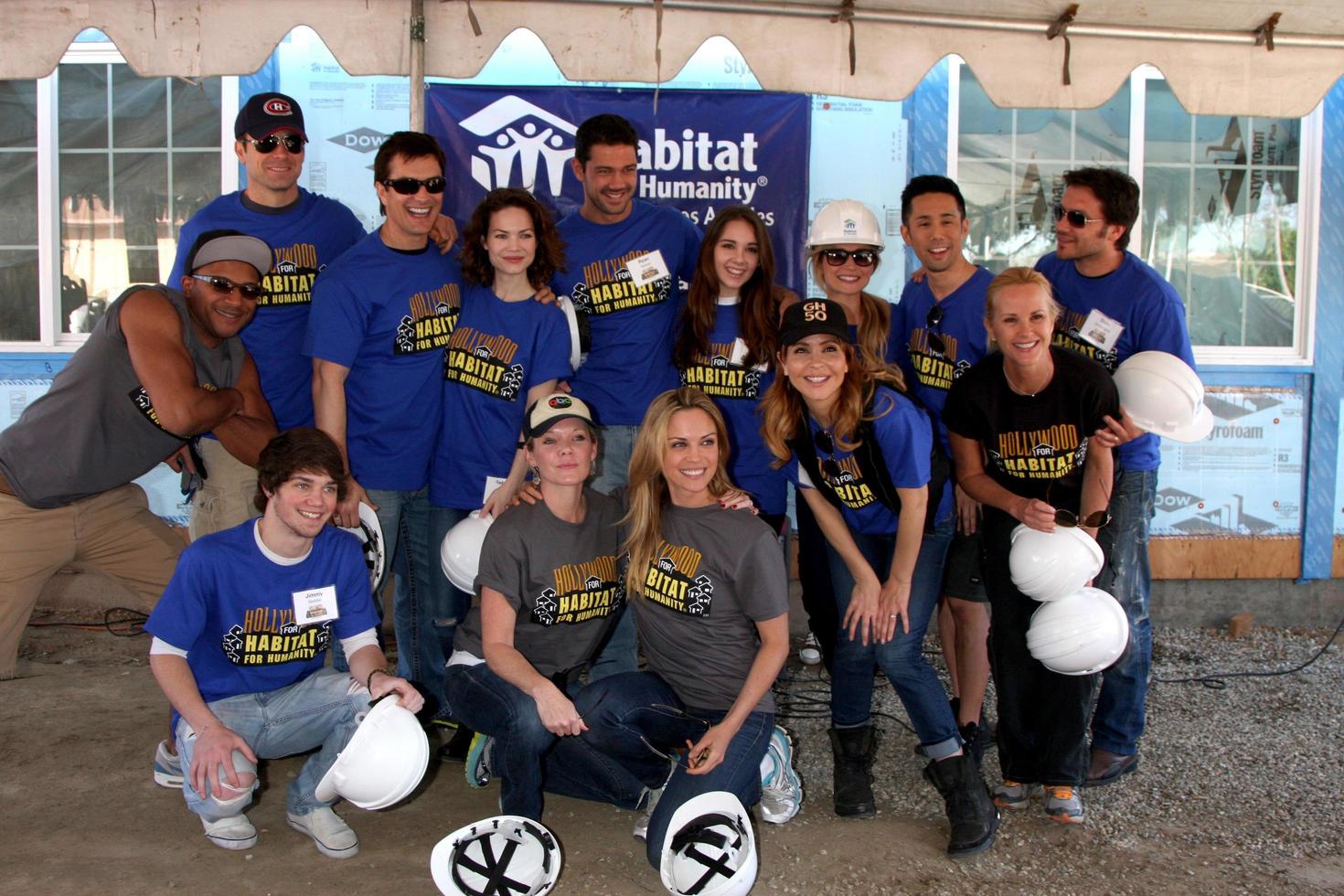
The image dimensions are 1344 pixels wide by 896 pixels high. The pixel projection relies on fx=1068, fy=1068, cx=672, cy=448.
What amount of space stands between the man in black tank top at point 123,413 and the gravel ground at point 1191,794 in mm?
2372

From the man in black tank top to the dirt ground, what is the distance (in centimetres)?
57

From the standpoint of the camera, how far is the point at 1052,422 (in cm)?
333

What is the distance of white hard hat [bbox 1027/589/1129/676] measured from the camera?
321 centimetres

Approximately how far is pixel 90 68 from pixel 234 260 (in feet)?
10.8

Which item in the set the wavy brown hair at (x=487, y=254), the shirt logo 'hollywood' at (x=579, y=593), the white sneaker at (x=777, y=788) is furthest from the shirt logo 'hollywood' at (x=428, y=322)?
the white sneaker at (x=777, y=788)

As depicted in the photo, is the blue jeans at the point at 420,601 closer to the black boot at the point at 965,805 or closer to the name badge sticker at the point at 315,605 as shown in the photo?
the name badge sticker at the point at 315,605

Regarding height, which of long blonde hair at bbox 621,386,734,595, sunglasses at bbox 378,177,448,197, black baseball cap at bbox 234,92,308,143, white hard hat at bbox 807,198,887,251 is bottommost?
long blonde hair at bbox 621,386,734,595

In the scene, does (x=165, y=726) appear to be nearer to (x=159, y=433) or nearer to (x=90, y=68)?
(x=159, y=433)

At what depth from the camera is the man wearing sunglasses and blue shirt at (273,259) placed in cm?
380

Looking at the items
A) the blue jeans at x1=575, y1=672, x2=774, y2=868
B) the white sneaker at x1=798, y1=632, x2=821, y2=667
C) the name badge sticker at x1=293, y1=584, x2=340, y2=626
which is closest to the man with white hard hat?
the name badge sticker at x1=293, y1=584, x2=340, y2=626

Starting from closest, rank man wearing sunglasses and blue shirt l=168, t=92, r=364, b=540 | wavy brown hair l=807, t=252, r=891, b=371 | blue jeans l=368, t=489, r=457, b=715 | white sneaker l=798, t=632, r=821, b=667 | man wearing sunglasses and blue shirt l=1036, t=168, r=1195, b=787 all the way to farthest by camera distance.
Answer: man wearing sunglasses and blue shirt l=1036, t=168, r=1195, b=787 → wavy brown hair l=807, t=252, r=891, b=371 → man wearing sunglasses and blue shirt l=168, t=92, r=364, b=540 → blue jeans l=368, t=489, r=457, b=715 → white sneaker l=798, t=632, r=821, b=667

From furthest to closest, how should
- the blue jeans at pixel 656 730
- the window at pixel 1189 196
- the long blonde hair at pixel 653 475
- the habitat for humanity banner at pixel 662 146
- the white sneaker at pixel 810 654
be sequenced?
1. the window at pixel 1189 196
2. the habitat for humanity banner at pixel 662 146
3. the white sneaker at pixel 810 654
4. the long blonde hair at pixel 653 475
5. the blue jeans at pixel 656 730

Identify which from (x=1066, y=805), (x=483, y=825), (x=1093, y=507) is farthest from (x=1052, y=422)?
(x=483, y=825)

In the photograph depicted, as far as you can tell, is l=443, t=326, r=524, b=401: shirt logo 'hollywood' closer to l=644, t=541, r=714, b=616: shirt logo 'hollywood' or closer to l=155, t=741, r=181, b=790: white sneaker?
l=644, t=541, r=714, b=616: shirt logo 'hollywood'
